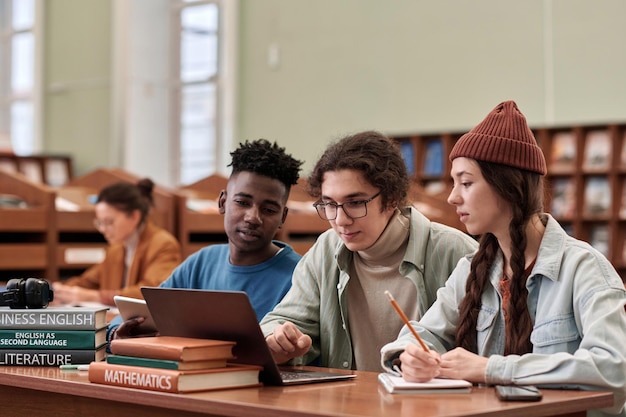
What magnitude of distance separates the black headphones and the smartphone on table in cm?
119

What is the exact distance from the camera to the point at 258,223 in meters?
2.96

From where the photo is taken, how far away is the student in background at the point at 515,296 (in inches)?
77.4

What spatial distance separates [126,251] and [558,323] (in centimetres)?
336

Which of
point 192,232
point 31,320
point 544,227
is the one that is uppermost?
point 544,227

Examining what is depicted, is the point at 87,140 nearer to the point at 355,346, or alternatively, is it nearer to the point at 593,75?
the point at 593,75

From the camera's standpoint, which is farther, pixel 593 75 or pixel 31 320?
pixel 593 75

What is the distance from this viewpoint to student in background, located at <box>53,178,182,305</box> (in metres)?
4.86

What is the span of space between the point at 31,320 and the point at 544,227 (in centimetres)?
124

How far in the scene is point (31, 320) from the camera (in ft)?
7.96

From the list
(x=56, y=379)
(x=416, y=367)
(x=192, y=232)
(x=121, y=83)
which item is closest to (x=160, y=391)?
(x=56, y=379)

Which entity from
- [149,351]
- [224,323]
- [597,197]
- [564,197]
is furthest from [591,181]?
[149,351]

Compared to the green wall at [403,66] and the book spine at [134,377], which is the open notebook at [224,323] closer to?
the book spine at [134,377]

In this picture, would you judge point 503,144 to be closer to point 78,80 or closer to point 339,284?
point 339,284

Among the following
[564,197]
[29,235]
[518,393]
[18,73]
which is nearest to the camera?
[518,393]
